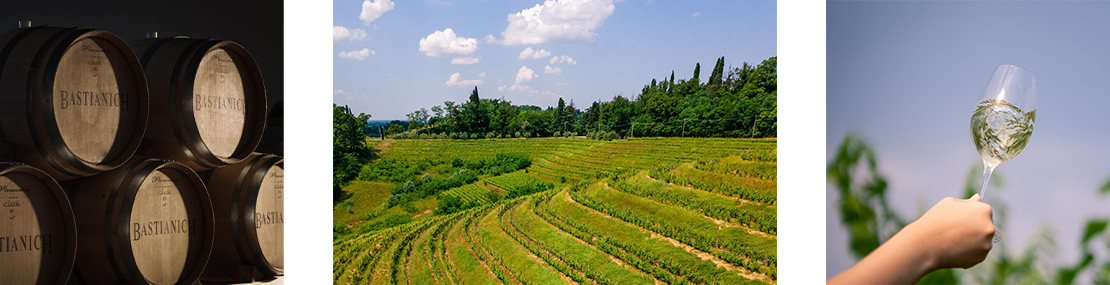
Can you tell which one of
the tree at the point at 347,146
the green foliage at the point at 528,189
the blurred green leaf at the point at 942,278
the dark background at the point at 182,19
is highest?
the dark background at the point at 182,19

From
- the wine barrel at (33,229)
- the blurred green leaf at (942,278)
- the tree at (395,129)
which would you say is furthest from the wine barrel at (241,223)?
the blurred green leaf at (942,278)

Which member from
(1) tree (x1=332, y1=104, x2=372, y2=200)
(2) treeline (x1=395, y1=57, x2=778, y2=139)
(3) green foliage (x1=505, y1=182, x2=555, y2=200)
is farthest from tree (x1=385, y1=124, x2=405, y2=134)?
(3) green foliage (x1=505, y1=182, x2=555, y2=200)

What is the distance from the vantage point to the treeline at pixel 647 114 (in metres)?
3.26

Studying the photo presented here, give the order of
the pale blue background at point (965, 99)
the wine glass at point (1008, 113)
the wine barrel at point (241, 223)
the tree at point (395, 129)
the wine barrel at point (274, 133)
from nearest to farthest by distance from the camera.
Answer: the wine glass at point (1008, 113)
the pale blue background at point (965, 99)
the wine barrel at point (241, 223)
the wine barrel at point (274, 133)
the tree at point (395, 129)

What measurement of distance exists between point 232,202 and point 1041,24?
11.4ft

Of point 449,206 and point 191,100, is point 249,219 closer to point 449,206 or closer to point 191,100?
point 191,100

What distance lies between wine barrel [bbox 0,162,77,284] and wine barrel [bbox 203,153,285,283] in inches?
22.6

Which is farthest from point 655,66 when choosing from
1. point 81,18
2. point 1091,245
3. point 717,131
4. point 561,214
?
point 81,18

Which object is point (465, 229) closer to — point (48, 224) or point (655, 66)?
point (655, 66)

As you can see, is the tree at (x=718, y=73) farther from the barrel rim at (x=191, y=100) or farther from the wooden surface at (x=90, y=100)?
the wooden surface at (x=90, y=100)

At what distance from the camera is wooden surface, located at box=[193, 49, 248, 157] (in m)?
2.33

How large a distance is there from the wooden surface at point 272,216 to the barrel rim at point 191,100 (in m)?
0.15

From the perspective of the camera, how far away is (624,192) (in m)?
3.47

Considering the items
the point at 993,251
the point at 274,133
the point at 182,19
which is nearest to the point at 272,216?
the point at 274,133
